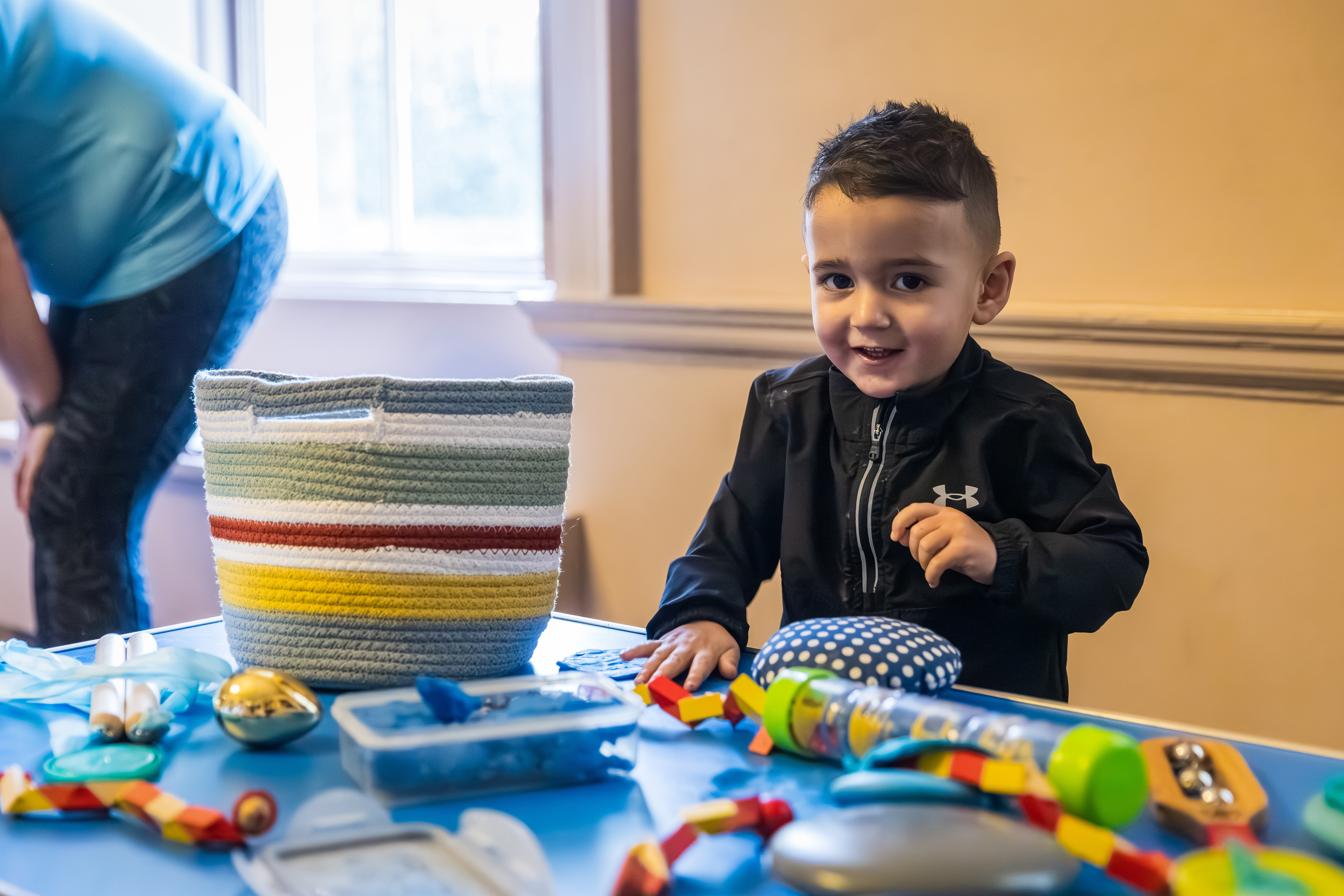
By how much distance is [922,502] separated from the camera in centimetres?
90

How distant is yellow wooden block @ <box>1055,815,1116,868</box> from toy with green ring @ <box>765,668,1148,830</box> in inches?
0.6

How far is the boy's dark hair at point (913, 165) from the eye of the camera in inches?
33.0

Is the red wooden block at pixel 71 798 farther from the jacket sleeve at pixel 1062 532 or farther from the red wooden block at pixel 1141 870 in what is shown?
the jacket sleeve at pixel 1062 532

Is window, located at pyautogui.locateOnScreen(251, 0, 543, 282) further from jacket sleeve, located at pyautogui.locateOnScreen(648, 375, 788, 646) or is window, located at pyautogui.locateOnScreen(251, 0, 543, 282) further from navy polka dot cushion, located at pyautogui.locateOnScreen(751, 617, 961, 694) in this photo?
navy polka dot cushion, located at pyautogui.locateOnScreen(751, 617, 961, 694)

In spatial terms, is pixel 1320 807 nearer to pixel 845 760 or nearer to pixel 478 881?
pixel 845 760

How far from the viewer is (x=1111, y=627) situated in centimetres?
137

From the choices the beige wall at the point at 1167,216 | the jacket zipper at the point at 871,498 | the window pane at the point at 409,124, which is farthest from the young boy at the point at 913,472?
the window pane at the point at 409,124

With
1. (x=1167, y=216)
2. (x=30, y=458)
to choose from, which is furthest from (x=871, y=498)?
(x=30, y=458)

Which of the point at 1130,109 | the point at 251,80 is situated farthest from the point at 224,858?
the point at 251,80

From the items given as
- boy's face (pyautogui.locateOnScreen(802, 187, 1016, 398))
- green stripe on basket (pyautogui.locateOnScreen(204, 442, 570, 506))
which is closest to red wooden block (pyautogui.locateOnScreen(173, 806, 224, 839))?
green stripe on basket (pyautogui.locateOnScreen(204, 442, 570, 506))

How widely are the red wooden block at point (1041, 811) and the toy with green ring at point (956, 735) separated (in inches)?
0.5

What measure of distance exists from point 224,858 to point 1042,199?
45.8 inches

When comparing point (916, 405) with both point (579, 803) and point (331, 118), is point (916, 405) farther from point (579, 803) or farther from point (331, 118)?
point (331, 118)

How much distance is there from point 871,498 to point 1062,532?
151mm
